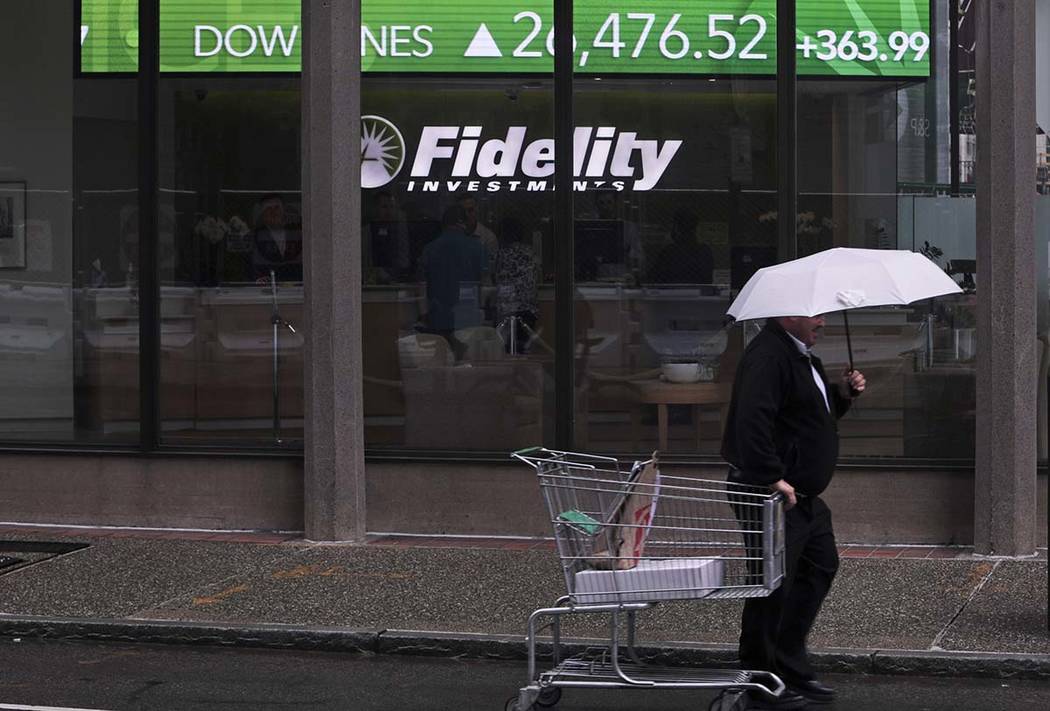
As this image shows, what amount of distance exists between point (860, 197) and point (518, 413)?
2.89 metres

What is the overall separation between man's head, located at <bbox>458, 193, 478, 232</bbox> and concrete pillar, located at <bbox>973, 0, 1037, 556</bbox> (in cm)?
355

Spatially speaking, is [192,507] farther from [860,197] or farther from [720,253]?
[860,197]

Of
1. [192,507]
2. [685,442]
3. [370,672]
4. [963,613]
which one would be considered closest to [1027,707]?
[963,613]

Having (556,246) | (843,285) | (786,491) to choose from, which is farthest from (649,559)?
(556,246)

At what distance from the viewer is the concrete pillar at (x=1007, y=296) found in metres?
10.3

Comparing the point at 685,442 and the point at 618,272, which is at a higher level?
the point at 618,272

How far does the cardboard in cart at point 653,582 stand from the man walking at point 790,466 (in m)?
0.48

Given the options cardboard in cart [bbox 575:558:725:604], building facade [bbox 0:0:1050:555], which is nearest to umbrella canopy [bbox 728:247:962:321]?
cardboard in cart [bbox 575:558:725:604]

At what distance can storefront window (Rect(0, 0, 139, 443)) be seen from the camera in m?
12.1

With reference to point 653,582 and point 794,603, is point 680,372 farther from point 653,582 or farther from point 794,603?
point 653,582

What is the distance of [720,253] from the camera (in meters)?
11.2

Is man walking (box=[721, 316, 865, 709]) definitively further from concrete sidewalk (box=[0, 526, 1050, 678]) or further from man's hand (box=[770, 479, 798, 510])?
concrete sidewalk (box=[0, 526, 1050, 678])

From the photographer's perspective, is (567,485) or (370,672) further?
(370,672)

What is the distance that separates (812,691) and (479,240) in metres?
5.25
